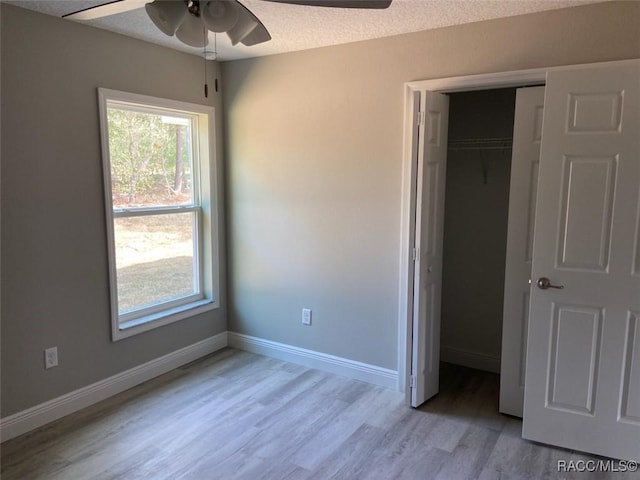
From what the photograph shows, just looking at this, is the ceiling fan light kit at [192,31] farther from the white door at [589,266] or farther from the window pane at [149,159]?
the white door at [589,266]

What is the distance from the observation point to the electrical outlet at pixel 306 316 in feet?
12.2

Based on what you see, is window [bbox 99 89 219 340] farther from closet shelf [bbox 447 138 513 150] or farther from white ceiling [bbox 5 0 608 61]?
closet shelf [bbox 447 138 513 150]

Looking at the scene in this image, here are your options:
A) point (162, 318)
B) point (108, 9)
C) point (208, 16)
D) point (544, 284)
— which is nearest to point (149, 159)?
point (162, 318)

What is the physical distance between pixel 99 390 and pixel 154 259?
38.2 inches

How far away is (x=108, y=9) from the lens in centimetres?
229

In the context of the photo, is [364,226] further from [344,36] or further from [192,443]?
[192,443]

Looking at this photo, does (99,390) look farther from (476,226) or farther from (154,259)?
(476,226)

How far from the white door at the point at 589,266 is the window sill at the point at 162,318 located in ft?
8.06

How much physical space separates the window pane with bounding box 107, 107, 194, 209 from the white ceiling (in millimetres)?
563

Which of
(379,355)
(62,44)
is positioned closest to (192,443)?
(379,355)

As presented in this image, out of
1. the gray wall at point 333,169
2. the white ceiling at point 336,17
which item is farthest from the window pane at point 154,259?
the white ceiling at point 336,17

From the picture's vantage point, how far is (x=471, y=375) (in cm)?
360

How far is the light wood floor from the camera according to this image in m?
2.44

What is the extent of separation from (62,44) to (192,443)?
7.93 ft
